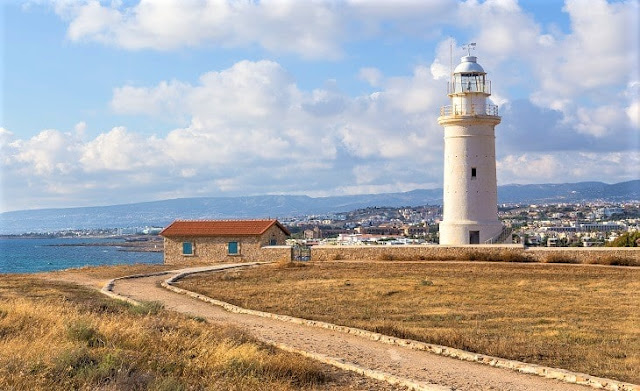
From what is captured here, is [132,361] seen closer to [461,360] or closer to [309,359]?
[309,359]

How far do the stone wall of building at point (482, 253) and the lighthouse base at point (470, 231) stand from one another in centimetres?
159

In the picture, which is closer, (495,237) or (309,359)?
(309,359)

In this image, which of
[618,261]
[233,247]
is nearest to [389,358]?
[618,261]

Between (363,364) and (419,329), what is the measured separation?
377 cm

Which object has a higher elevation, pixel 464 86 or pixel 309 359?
pixel 464 86

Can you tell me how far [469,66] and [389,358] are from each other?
83.9ft

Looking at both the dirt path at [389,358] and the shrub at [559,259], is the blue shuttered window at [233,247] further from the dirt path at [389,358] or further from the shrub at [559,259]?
the dirt path at [389,358]

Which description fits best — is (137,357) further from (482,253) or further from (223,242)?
(223,242)

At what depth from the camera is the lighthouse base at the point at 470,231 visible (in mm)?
34188

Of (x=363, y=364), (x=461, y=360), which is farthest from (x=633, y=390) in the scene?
(x=363, y=364)

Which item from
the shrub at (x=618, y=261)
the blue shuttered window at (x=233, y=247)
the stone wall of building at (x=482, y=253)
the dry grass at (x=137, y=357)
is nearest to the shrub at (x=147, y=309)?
the dry grass at (x=137, y=357)

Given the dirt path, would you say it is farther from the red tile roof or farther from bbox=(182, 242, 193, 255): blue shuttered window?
bbox=(182, 242, 193, 255): blue shuttered window

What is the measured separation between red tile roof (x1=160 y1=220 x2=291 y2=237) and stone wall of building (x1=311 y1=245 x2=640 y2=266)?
2.76 meters

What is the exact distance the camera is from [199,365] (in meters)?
10.0
